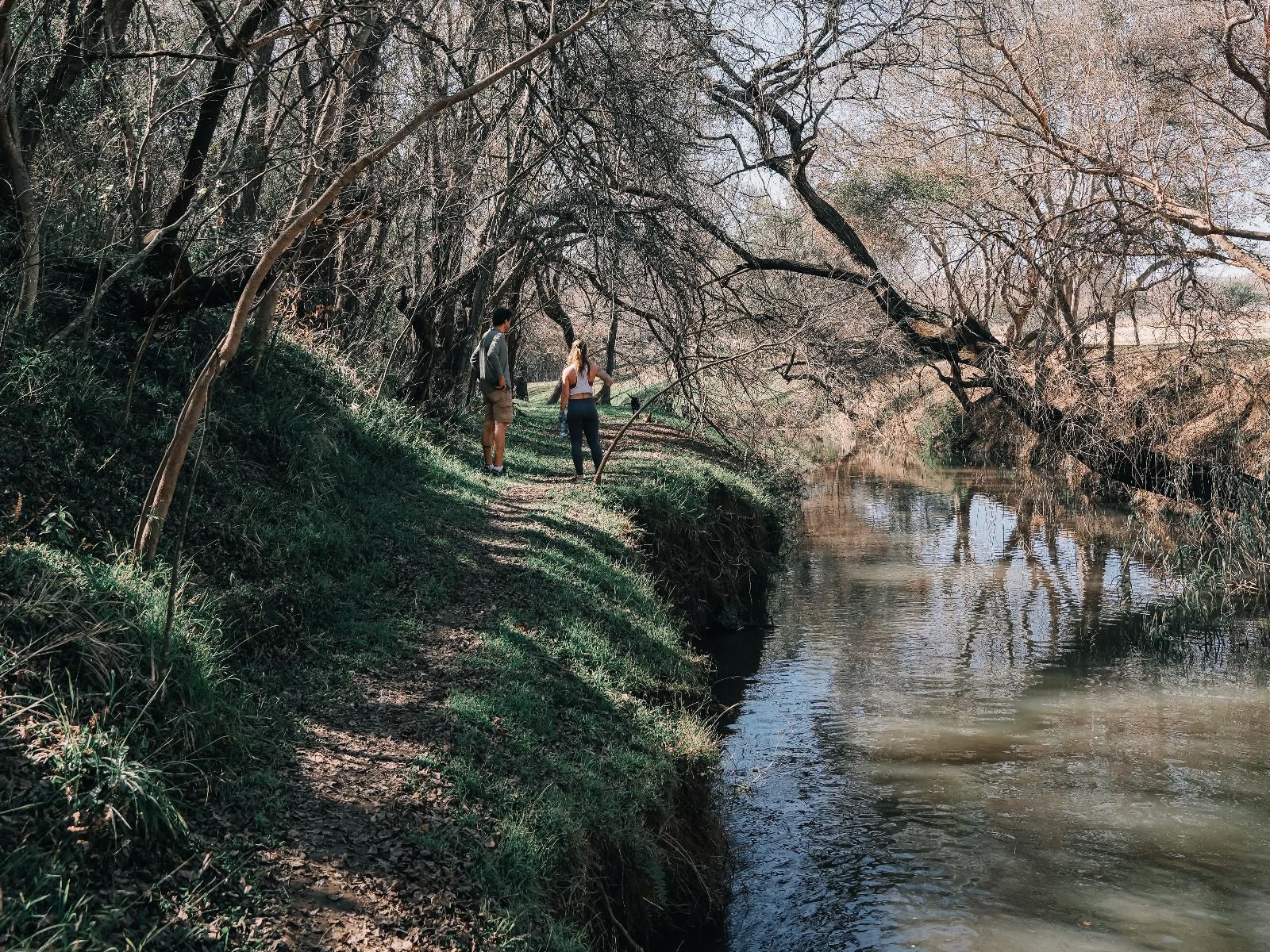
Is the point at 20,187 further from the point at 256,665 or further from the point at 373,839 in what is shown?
the point at 373,839

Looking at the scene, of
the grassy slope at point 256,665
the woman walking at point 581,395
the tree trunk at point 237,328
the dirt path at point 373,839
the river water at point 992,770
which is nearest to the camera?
the grassy slope at point 256,665

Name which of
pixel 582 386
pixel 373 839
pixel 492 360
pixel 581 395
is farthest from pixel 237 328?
pixel 582 386

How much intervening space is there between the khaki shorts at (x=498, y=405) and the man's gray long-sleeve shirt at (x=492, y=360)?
0.31 ft

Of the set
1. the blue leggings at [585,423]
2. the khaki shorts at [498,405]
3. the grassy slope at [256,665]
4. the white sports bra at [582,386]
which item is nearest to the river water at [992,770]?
the grassy slope at [256,665]

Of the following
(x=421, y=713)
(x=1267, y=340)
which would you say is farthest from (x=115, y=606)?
(x=1267, y=340)

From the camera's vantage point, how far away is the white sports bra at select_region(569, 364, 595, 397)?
13102 millimetres

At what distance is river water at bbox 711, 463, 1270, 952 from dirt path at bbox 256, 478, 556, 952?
7.68 ft

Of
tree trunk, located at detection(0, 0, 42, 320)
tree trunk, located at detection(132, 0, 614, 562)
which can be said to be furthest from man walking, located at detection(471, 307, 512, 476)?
tree trunk, located at detection(132, 0, 614, 562)

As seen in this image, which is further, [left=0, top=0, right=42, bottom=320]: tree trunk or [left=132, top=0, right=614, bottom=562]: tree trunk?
[left=0, top=0, right=42, bottom=320]: tree trunk

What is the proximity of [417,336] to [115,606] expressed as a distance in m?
9.93

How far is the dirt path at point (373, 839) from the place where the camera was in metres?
4.28

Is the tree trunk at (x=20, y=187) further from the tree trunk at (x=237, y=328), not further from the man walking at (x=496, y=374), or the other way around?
the man walking at (x=496, y=374)

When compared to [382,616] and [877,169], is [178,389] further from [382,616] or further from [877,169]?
[877,169]

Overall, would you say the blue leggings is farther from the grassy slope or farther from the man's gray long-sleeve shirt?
the grassy slope
